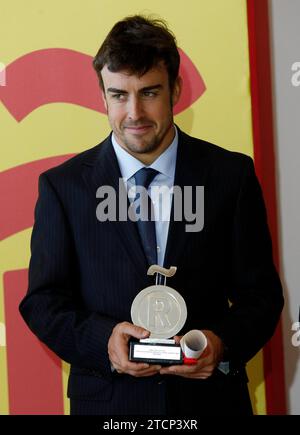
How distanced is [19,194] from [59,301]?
1.73 ft

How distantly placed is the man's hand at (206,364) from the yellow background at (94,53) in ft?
2.18

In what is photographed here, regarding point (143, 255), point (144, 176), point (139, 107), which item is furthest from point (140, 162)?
point (143, 255)

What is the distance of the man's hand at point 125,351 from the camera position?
54.9 inches

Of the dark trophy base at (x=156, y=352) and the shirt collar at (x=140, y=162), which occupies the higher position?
the shirt collar at (x=140, y=162)

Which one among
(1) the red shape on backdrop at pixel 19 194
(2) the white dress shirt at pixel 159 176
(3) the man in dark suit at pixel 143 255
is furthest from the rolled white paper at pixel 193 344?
(1) the red shape on backdrop at pixel 19 194

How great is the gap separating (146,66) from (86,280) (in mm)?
565

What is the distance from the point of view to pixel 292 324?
81.2 inches

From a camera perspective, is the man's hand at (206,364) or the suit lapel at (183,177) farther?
the suit lapel at (183,177)

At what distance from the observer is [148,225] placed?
63.7 inches

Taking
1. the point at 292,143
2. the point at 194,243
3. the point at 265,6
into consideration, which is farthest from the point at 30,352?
the point at 265,6

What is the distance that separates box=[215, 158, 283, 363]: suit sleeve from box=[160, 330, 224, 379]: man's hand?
0.08 m

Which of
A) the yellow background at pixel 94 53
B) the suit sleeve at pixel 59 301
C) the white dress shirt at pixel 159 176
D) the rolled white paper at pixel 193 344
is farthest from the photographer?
the yellow background at pixel 94 53

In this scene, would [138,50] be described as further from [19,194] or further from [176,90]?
[19,194]

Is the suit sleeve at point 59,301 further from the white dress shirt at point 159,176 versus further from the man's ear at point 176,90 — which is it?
the man's ear at point 176,90
